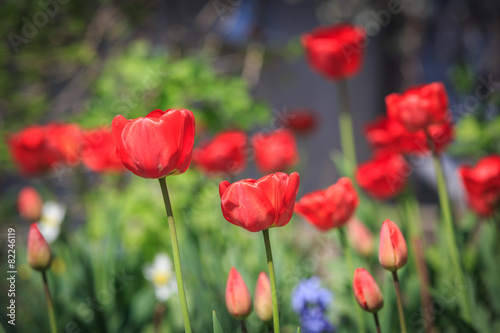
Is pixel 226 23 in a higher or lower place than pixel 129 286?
higher

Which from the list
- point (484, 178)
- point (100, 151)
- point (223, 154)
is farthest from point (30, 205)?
point (484, 178)

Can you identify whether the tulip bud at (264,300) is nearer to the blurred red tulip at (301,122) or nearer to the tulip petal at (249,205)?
the tulip petal at (249,205)

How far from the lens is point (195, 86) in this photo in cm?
188

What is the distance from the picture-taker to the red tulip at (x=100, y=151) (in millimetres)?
1644

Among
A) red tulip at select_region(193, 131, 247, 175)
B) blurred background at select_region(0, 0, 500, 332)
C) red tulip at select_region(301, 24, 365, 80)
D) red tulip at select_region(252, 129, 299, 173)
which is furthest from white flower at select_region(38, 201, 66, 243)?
red tulip at select_region(301, 24, 365, 80)

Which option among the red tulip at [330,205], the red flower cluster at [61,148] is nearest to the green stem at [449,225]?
Result: the red tulip at [330,205]

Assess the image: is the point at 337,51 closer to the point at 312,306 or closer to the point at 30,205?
the point at 312,306

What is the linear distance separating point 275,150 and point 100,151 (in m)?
0.64

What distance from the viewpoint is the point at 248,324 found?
122 cm

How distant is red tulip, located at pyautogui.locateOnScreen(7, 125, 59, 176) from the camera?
160cm

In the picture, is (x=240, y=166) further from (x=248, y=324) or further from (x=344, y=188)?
(x=344, y=188)

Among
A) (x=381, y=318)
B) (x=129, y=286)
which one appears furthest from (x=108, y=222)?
(x=381, y=318)

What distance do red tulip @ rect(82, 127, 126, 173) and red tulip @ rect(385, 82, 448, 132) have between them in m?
1.01

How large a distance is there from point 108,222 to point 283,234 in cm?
70
